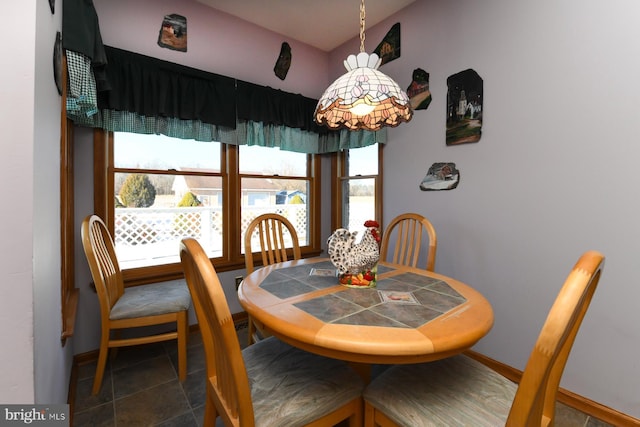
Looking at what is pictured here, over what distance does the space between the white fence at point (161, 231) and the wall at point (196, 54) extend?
0.24 metres

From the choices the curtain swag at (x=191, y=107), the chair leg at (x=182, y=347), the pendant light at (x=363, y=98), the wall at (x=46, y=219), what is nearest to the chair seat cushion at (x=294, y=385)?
the wall at (x=46, y=219)

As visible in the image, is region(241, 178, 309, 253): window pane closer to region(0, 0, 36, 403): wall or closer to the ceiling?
the ceiling

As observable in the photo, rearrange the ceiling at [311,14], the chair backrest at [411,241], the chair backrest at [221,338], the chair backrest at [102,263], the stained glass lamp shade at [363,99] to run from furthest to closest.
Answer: the ceiling at [311,14] < the chair backrest at [411,241] < the chair backrest at [102,263] < the stained glass lamp shade at [363,99] < the chair backrest at [221,338]

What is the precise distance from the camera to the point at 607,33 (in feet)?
4.96

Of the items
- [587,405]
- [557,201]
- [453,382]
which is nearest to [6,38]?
[453,382]

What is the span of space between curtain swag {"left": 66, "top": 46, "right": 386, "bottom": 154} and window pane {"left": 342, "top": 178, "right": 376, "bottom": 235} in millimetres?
421

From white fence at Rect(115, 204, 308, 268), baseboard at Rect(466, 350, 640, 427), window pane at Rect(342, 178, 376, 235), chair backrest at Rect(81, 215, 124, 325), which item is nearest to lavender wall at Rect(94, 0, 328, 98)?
window pane at Rect(342, 178, 376, 235)

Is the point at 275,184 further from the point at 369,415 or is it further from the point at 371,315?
the point at 369,415

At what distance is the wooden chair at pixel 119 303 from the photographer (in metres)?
1.63

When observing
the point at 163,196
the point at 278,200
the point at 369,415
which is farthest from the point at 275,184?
the point at 369,415

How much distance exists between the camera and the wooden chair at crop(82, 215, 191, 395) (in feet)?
5.36

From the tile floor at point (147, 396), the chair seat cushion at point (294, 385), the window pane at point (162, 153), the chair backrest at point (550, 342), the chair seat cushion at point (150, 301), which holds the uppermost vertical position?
the window pane at point (162, 153)

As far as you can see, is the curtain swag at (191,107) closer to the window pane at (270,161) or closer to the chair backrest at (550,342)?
the window pane at (270,161)

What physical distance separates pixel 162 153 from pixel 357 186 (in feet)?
6.09
